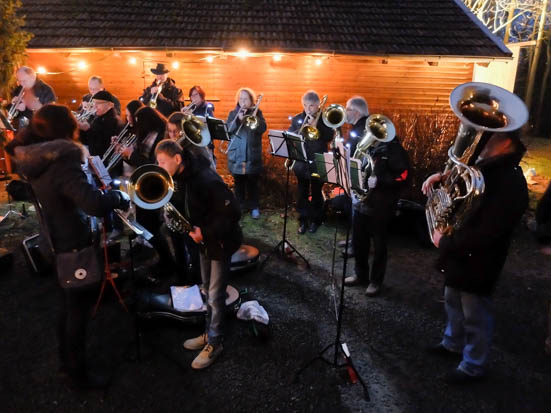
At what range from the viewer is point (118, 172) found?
672cm

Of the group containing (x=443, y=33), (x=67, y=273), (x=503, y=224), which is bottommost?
(x=67, y=273)

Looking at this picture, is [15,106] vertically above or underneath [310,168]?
above

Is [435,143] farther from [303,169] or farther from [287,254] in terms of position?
[287,254]

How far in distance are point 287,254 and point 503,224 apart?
140 inches

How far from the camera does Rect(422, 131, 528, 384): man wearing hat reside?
3170mm

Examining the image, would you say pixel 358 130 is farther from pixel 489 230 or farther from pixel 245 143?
pixel 245 143

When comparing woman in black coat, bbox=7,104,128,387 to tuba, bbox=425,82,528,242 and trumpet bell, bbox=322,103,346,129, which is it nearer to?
tuba, bbox=425,82,528,242

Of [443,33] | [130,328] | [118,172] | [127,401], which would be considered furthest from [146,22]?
[127,401]

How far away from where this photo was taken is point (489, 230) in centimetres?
320

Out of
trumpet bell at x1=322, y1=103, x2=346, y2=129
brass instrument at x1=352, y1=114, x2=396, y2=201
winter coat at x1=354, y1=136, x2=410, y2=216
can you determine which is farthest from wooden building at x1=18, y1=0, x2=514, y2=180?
winter coat at x1=354, y1=136, x2=410, y2=216

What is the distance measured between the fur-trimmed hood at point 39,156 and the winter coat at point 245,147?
4.71m

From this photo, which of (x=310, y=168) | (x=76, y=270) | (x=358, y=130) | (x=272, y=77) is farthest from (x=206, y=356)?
(x=272, y=77)

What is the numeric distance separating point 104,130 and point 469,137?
5.24m

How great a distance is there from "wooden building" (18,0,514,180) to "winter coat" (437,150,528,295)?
308 inches
